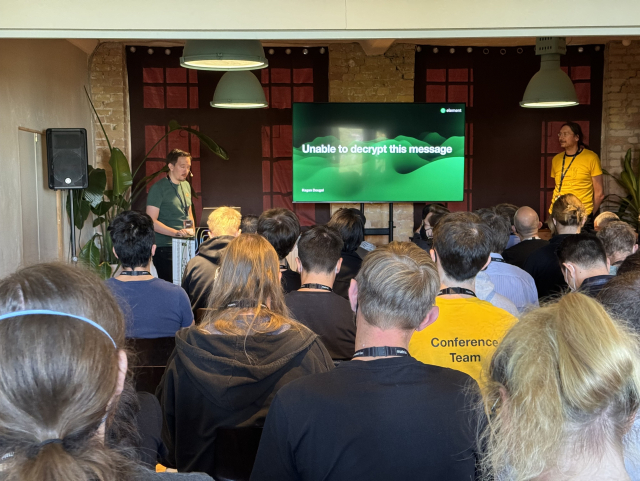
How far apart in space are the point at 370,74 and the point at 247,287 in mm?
6833

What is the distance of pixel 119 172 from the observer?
25.0 feet

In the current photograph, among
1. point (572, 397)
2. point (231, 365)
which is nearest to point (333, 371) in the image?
point (231, 365)

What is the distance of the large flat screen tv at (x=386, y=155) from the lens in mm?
8609

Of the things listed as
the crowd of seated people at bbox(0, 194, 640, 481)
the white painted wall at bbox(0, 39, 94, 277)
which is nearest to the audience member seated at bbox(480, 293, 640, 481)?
the crowd of seated people at bbox(0, 194, 640, 481)

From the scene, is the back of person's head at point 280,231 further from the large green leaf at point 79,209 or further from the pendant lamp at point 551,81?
the large green leaf at point 79,209

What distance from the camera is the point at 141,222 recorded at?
3529mm

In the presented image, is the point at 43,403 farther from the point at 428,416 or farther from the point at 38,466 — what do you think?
the point at 428,416

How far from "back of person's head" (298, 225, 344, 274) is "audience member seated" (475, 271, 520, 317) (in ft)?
2.28

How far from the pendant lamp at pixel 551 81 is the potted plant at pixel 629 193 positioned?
84.4 inches

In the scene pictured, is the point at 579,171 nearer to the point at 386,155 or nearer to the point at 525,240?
the point at 386,155

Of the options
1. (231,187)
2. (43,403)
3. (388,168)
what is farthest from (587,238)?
(231,187)

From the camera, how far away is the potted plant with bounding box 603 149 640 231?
8.28m

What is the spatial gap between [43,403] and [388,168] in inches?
315

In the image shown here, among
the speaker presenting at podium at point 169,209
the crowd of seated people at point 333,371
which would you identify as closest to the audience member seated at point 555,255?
the crowd of seated people at point 333,371
